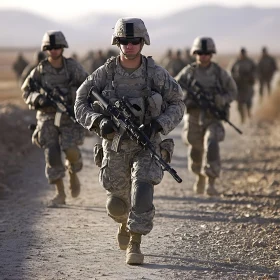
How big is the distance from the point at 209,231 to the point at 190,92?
8.32 ft

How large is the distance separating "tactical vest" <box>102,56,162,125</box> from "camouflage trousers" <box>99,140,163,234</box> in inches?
9.8

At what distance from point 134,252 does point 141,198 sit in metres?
0.41

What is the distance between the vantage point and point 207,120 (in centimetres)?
891

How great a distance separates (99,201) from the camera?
8.55 meters

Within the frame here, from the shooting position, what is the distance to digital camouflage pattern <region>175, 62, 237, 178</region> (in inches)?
346

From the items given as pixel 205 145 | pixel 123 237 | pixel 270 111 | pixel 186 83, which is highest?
pixel 186 83

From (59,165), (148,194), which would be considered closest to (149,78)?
(148,194)

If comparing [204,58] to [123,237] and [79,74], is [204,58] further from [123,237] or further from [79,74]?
[123,237]

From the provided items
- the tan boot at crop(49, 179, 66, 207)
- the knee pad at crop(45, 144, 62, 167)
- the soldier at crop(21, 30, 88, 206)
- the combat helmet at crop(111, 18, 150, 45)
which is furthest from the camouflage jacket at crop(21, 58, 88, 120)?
the combat helmet at crop(111, 18, 150, 45)

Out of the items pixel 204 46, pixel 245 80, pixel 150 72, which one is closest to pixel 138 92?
pixel 150 72

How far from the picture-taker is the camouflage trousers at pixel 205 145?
8789 mm

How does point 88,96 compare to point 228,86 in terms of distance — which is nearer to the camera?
point 88,96

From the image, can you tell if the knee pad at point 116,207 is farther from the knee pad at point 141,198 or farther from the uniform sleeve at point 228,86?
the uniform sleeve at point 228,86

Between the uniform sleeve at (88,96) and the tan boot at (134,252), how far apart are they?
0.91 meters
